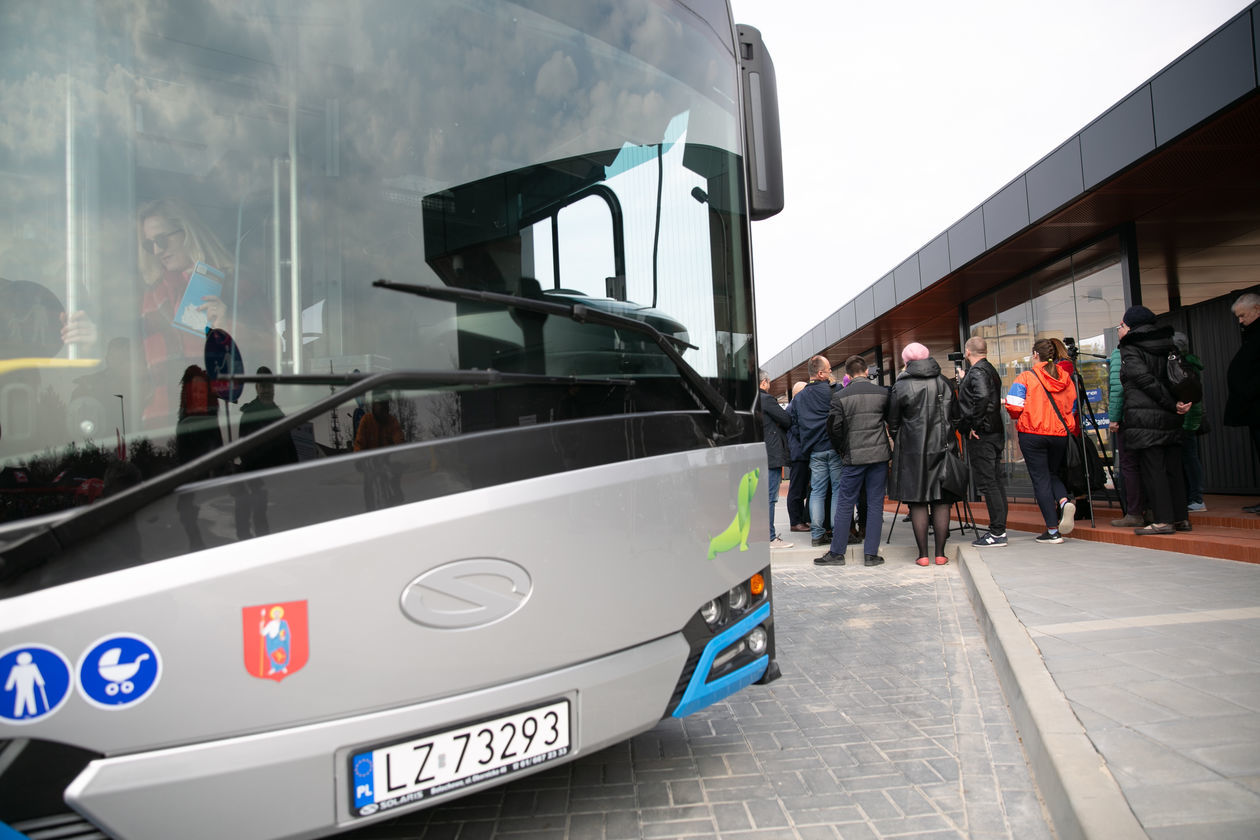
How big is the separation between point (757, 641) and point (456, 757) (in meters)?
1.26

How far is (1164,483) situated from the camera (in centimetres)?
734

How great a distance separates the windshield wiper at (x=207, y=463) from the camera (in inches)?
73.0

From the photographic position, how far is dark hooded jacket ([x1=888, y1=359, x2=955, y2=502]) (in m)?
7.54

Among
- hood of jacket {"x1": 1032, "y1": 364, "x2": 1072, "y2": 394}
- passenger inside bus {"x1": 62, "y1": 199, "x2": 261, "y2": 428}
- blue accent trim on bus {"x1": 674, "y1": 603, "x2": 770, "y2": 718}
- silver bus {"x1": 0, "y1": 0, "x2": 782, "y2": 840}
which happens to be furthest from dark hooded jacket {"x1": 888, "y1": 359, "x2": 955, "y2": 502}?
passenger inside bus {"x1": 62, "y1": 199, "x2": 261, "y2": 428}

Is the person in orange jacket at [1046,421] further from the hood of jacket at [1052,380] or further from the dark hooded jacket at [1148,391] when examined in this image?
the dark hooded jacket at [1148,391]

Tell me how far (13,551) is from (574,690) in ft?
4.50

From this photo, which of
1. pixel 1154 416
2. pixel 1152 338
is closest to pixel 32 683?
pixel 1154 416

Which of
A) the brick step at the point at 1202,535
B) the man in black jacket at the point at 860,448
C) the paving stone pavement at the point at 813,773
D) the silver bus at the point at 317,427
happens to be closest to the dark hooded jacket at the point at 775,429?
the man in black jacket at the point at 860,448

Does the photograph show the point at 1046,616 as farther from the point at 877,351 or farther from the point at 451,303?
the point at 877,351

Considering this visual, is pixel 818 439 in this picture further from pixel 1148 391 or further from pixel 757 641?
pixel 757 641

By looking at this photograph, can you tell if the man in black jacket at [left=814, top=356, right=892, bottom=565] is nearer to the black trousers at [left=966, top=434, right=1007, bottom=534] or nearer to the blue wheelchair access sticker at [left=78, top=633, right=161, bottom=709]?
the black trousers at [left=966, top=434, right=1007, bottom=534]

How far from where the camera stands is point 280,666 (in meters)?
2.03

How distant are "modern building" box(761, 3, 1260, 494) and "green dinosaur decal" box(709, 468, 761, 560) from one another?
20.9 ft

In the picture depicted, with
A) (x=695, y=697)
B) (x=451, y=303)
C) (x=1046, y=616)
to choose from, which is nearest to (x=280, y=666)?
(x=451, y=303)
